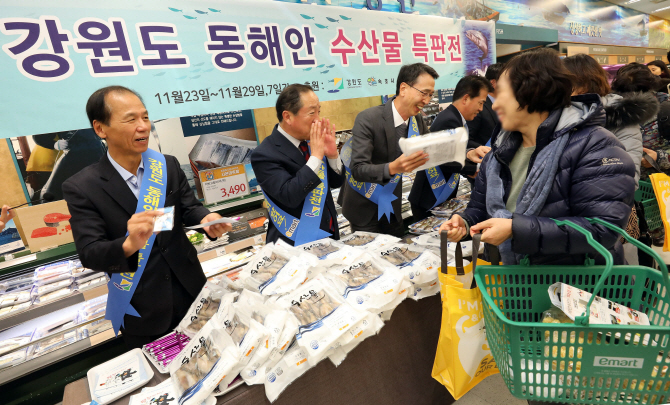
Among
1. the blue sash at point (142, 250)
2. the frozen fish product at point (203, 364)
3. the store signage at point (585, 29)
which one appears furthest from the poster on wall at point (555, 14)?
the frozen fish product at point (203, 364)

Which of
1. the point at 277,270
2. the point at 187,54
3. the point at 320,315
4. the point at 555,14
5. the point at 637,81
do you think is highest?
the point at 555,14

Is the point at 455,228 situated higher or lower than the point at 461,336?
higher

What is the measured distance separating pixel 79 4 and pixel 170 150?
67.6 inches

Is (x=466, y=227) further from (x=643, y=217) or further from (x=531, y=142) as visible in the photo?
(x=643, y=217)

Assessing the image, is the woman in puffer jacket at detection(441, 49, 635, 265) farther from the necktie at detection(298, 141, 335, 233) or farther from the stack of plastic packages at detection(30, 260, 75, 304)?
the stack of plastic packages at detection(30, 260, 75, 304)

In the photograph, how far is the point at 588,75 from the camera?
2.29 metres

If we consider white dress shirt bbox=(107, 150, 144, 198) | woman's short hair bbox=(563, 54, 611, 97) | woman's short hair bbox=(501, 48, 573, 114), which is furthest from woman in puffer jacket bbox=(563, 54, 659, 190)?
white dress shirt bbox=(107, 150, 144, 198)

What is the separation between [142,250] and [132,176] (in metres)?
0.39

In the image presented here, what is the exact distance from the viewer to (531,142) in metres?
1.59

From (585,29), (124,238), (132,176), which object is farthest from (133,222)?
(585,29)

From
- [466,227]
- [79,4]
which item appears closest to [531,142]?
[466,227]

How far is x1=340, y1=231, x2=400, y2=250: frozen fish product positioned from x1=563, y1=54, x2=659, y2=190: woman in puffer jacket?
134cm

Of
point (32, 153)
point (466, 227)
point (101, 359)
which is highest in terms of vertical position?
point (32, 153)

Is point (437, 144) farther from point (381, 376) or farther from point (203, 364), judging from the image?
point (203, 364)
